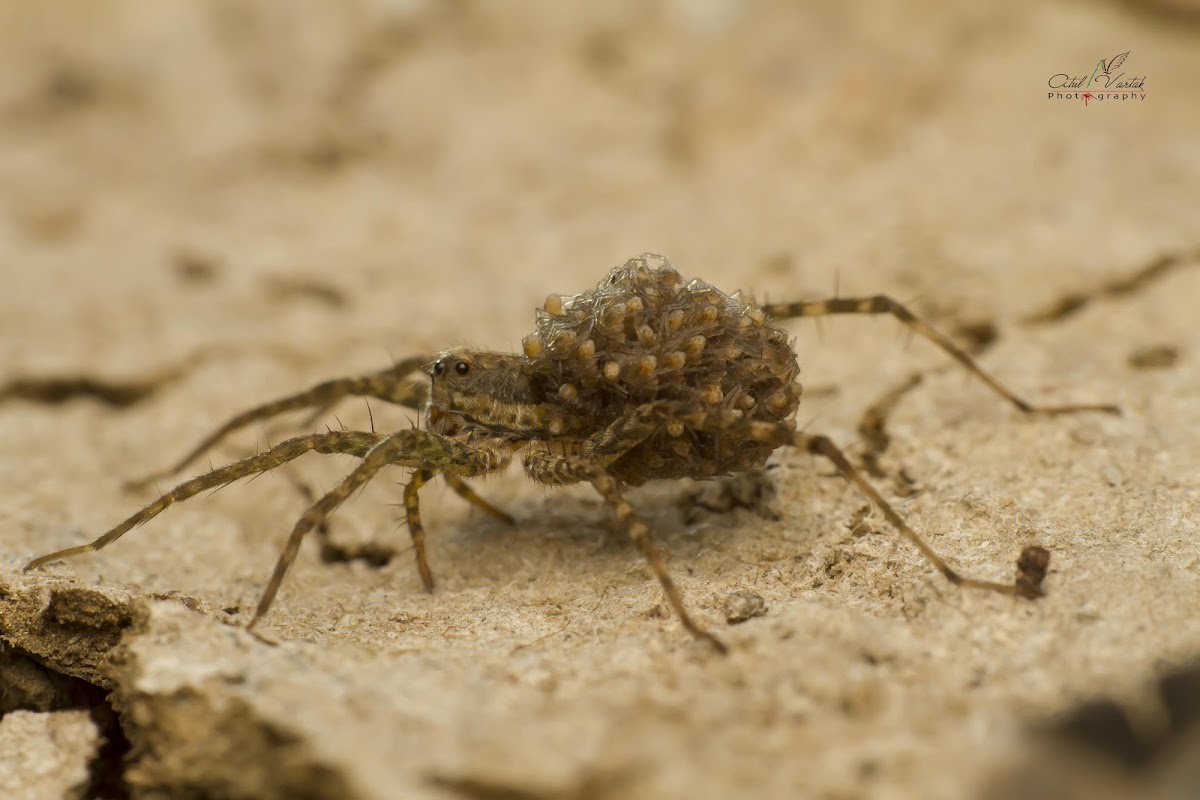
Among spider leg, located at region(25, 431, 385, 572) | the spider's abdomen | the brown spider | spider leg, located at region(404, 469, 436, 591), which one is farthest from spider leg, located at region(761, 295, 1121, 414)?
spider leg, located at region(25, 431, 385, 572)

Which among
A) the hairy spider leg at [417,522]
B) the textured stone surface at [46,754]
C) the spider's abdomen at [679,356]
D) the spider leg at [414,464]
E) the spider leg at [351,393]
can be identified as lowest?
the textured stone surface at [46,754]

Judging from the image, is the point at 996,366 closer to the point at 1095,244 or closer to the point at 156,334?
the point at 1095,244

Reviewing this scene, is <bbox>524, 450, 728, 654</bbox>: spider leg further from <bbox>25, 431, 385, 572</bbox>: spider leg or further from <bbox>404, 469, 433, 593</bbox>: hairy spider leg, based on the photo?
<bbox>25, 431, 385, 572</bbox>: spider leg

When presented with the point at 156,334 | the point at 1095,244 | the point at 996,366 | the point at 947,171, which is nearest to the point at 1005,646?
the point at 996,366

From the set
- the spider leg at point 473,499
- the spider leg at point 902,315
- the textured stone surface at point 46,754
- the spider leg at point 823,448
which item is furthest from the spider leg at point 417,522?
the spider leg at point 902,315

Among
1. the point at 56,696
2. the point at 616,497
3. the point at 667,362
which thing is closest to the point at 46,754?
the point at 56,696

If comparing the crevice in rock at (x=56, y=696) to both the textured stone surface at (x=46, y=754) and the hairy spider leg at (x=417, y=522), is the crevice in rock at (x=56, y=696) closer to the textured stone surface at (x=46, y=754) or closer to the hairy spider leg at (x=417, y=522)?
the textured stone surface at (x=46, y=754)

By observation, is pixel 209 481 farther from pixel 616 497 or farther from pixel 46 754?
pixel 616 497

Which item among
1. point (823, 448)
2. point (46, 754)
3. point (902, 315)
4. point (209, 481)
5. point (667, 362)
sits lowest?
point (46, 754)
